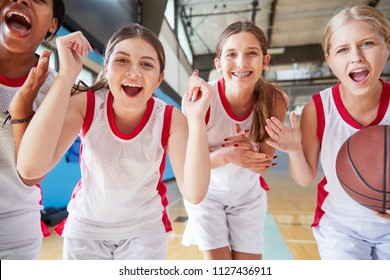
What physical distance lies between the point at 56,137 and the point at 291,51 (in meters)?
0.59

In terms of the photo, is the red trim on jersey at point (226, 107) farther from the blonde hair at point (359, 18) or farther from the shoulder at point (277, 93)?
the blonde hair at point (359, 18)

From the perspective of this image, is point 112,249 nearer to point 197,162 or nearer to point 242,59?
point 197,162

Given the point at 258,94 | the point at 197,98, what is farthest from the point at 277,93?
the point at 197,98

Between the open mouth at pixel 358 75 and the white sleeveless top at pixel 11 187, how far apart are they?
0.47 m

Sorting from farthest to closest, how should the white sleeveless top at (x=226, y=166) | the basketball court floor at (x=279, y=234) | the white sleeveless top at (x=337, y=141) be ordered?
the basketball court floor at (x=279, y=234), the white sleeveless top at (x=226, y=166), the white sleeveless top at (x=337, y=141)

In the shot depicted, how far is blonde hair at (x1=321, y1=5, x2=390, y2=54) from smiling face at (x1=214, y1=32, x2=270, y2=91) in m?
0.12

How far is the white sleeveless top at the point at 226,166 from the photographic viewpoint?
691 mm

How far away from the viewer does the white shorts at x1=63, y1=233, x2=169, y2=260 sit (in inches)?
22.3

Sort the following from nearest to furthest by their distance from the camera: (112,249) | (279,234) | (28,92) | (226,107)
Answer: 1. (28,92)
2. (112,249)
3. (226,107)
4. (279,234)

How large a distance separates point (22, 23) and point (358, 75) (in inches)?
20.2

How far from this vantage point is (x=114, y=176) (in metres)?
0.57

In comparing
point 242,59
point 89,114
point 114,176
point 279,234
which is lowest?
point 279,234

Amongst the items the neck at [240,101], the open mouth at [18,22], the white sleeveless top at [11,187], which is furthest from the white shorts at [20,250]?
the neck at [240,101]

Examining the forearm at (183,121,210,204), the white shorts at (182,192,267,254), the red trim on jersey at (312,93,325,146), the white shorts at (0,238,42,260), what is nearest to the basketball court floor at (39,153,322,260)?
the white shorts at (0,238,42,260)
